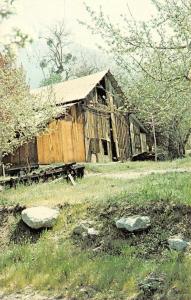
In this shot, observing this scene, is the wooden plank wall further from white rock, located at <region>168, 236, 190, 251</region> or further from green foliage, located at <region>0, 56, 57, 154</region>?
white rock, located at <region>168, 236, 190, 251</region>

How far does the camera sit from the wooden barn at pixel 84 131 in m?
32.9

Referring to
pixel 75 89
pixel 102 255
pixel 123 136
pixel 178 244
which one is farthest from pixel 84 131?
pixel 178 244

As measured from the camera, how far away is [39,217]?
1295cm

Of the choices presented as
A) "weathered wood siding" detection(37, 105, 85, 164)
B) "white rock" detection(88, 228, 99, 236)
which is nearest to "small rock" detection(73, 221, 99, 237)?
"white rock" detection(88, 228, 99, 236)

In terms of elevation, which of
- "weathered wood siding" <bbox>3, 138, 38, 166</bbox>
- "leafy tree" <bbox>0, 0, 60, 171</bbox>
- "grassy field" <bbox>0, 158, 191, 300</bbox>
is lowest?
"grassy field" <bbox>0, 158, 191, 300</bbox>

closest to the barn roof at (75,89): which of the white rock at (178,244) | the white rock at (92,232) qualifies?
the white rock at (92,232)

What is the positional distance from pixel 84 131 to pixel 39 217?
2369 centimetres

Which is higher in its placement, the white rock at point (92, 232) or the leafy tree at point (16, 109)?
the leafy tree at point (16, 109)

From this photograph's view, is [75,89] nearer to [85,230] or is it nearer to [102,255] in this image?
[85,230]

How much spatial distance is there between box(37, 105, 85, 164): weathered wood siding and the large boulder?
18.0 m

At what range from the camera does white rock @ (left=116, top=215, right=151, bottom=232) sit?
11.0 metres

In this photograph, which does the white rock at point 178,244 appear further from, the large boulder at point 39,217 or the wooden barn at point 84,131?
the wooden barn at point 84,131

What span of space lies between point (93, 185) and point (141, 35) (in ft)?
25.3

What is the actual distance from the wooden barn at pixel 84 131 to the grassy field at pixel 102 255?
1627 centimetres
